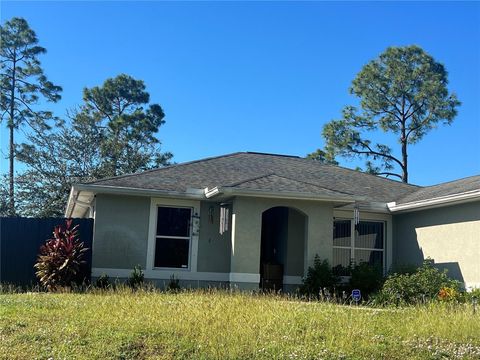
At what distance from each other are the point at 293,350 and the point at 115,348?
6.94 ft

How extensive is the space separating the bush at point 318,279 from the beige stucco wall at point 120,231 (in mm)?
4374

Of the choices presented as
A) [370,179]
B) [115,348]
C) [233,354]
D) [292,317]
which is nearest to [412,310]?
[292,317]

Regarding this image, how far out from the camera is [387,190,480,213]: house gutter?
1285 centimetres

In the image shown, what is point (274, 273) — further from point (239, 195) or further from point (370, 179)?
point (370, 179)

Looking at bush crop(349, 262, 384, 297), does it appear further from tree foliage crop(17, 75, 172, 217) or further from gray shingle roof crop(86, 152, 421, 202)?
tree foliage crop(17, 75, 172, 217)

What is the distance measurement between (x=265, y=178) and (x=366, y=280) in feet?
12.5

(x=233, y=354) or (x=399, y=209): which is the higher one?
(x=399, y=209)

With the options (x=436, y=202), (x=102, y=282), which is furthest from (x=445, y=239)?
(x=102, y=282)

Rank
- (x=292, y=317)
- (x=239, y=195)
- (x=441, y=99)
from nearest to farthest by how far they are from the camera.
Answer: (x=292, y=317), (x=239, y=195), (x=441, y=99)

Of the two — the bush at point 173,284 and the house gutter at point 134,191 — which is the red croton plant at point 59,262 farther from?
the bush at point 173,284

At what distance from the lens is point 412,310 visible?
30.0 ft

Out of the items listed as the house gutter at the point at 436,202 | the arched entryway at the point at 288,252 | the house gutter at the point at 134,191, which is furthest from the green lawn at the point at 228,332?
the arched entryway at the point at 288,252

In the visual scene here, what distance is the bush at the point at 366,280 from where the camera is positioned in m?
14.1

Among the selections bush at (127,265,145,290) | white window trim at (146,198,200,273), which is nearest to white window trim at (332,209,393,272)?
white window trim at (146,198,200,273)
